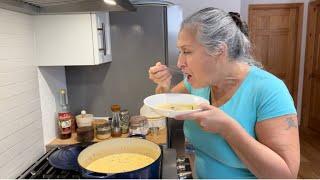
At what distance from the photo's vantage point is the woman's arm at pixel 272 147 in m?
0.76

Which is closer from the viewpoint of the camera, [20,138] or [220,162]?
[220,162]

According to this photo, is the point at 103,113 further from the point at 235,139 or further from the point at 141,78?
the point at 235,139

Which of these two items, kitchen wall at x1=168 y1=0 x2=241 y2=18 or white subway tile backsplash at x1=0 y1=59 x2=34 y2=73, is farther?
kitchen wall at x1=168 y1=0 x2=241 y2=18

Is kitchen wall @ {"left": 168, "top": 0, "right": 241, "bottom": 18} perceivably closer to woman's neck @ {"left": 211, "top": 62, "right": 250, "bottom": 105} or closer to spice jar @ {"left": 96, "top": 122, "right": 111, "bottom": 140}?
spice jar @ {"left": 96, "top": 122, "right": 111, "bottom": 140}

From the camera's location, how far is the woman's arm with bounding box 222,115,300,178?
2.50ft

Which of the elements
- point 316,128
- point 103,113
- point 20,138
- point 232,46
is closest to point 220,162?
point 232,46

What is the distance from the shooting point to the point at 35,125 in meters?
1.50

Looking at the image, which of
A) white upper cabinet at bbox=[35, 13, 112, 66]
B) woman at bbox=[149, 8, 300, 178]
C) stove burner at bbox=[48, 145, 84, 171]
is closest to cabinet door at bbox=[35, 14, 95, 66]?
white upper cabinet at bbox=[35, 13, 112, 66]

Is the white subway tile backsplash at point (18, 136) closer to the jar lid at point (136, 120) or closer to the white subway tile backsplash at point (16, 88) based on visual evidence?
the white subway tile backsplash at point (16, 88)

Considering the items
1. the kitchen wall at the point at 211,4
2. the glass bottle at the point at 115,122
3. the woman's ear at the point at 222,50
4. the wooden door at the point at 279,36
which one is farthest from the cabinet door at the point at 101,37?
the wooden door at the point at 279,36

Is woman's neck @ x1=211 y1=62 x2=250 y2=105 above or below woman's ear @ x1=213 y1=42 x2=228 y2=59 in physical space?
below

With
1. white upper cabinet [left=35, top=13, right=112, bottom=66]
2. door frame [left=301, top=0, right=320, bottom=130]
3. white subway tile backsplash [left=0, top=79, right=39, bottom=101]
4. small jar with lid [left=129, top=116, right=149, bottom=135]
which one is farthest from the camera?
door frame [left=301, top=0, right=320, bottom=130]

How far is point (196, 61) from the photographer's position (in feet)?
2.94

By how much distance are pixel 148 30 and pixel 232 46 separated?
3.43 ft
